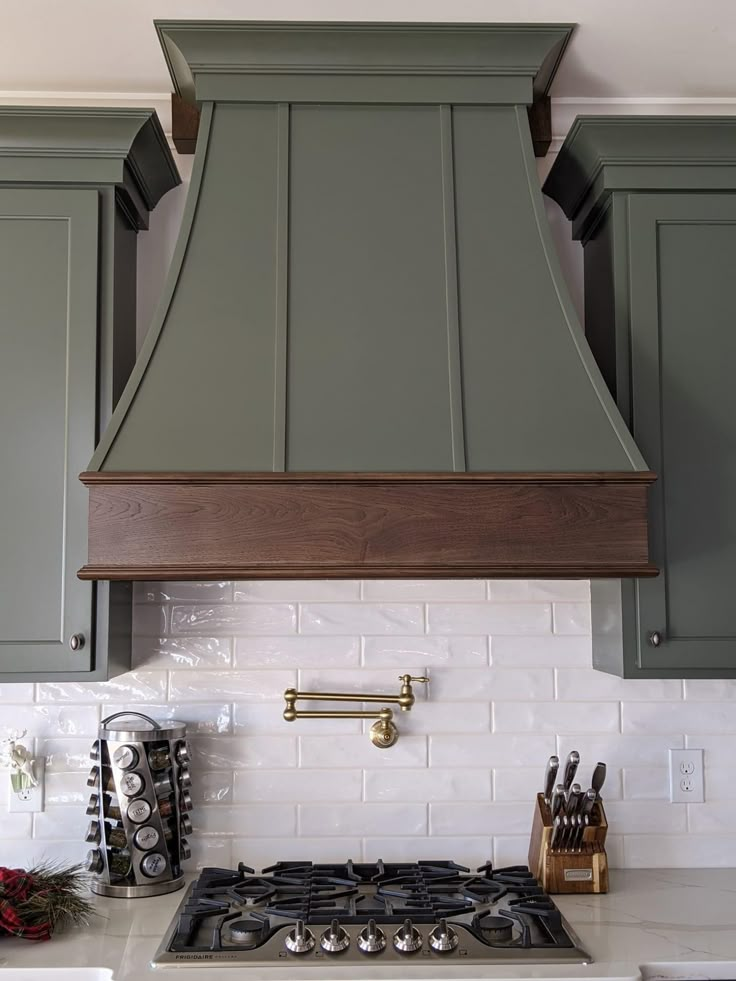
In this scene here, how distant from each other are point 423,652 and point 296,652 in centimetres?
30

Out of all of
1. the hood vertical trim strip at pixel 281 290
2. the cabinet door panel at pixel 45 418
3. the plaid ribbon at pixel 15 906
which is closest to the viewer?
the plaid ribbon at pixel 15 906

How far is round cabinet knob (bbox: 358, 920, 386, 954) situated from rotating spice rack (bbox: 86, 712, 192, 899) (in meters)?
0.53

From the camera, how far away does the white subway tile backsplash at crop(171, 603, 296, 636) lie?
88.9 inches

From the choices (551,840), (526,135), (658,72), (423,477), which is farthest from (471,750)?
(658,72)

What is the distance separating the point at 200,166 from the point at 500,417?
2.75ft

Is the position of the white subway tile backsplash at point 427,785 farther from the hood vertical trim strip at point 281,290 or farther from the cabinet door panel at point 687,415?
the hood vertical trim strip at point 281,290

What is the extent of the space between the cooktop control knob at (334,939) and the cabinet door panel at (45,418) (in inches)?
28.0

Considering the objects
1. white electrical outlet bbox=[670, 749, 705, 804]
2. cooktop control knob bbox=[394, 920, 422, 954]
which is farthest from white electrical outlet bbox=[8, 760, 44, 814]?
white electrical outlet bbox=[670, 749, 705, 804]

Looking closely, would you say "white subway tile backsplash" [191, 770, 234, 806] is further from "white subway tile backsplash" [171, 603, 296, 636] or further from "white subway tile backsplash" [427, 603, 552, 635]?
"white subway tile backsplash" [427, 603, 552, 635]

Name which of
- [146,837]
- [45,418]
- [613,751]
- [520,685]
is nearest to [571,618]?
[520,685]

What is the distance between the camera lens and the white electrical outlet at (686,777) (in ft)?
7.36

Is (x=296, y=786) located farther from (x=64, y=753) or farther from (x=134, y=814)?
(x=64, y=753)

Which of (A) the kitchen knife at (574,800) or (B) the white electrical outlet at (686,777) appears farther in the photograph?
(B) the white electrical outlet at (686,777)

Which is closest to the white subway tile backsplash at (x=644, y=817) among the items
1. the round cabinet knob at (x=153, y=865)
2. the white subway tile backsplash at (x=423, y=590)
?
the white subway tile backsplash at (x=423, y=590)
